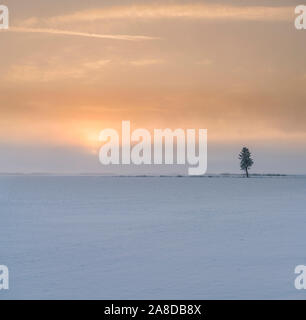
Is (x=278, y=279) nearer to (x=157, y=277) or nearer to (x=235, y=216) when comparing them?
(x=157, y=277)

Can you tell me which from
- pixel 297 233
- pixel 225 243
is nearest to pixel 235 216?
pixel 297 233

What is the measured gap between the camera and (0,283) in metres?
12.7

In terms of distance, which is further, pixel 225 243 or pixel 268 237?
pixel 268 237

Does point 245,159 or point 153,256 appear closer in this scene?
point 153,256

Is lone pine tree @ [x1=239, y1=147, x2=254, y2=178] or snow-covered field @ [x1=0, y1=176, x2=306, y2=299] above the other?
lone pine tree @ [x1=239, y1=147, x2=254, y2=178]

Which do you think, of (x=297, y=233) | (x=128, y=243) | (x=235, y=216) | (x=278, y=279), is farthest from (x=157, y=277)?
(x=235, y=216)

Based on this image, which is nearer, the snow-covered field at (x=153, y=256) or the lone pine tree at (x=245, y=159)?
the snow-covered field at (x=153, y=256)

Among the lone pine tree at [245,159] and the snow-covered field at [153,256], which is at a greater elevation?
the lone pine tree at [245,159]

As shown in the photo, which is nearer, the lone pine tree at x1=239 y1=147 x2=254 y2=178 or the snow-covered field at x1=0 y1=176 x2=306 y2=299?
the snow-covered field at x1=0 y1=176 x2=306 y2=299

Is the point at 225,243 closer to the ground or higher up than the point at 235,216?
closer to the ground
